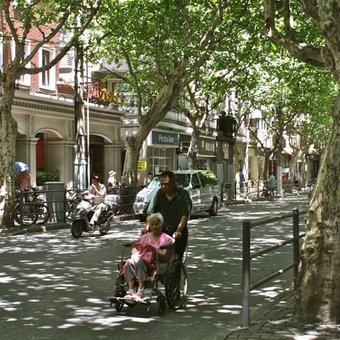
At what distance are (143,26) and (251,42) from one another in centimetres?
447

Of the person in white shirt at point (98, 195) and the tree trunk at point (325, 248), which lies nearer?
the tree trunk at point (325, 248)

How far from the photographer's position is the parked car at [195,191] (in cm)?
2233

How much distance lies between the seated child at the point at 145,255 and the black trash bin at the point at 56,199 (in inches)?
505

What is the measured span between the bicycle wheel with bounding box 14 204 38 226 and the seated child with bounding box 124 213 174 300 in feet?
38.3

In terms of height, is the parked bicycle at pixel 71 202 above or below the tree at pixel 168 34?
below

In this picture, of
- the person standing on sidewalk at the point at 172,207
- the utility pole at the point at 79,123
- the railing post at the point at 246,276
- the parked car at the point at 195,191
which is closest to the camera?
the railing post at the point at 246,276

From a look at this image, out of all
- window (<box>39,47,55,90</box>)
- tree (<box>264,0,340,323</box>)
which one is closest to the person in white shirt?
tree (<box>264,0,340,323</box>)

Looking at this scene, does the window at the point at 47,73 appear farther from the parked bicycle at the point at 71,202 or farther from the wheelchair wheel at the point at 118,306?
the wheelchair wheel at the point at 118,306

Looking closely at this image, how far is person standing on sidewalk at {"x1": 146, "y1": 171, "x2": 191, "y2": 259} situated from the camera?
8.02 m

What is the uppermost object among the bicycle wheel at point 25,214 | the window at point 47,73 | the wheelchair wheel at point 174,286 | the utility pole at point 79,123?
the window at point 47,73

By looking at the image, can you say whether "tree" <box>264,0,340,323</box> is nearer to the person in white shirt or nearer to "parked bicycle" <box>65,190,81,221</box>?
the person in white shirt

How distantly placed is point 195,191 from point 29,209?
6.76 metres

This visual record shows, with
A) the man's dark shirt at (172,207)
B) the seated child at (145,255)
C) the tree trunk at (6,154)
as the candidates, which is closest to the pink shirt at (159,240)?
the seated child at (145,255)

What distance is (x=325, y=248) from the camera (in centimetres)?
625
